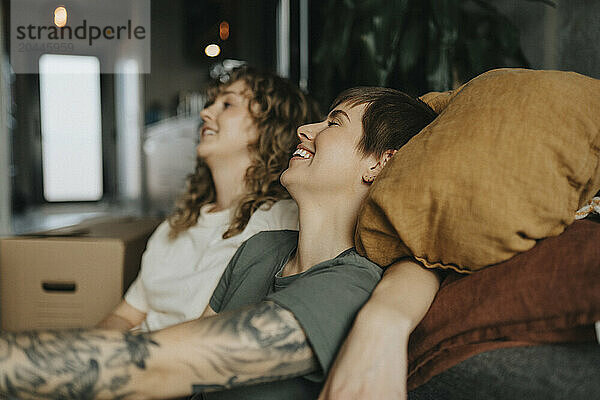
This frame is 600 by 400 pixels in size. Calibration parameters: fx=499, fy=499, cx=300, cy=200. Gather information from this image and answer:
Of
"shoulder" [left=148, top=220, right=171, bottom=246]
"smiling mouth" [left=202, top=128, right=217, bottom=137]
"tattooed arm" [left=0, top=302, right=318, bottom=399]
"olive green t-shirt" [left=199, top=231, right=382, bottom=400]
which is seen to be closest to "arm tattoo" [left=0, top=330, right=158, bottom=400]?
"tattooed arm" [left=0, top=302, right=318, bottom=399]

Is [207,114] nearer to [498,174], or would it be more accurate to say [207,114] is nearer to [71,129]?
[498,174]

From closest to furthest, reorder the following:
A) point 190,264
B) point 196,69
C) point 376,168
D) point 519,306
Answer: point 519,306, point 376,168, point 190,264, point 196,69

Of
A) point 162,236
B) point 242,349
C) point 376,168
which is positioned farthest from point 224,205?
point 242,349

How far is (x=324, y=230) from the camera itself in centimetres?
91

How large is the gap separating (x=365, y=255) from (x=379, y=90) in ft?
1.11

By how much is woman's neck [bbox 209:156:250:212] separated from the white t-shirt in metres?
0.06

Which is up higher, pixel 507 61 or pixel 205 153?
pixel 507 61

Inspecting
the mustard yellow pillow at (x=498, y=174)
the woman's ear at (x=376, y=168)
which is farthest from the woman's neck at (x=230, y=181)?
the mustard yellow pillow at (x=498, y=174)

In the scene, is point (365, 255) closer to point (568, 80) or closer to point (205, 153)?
point (568, 80)

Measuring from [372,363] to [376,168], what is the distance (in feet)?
1.34

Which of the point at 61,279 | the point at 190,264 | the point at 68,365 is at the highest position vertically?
the point at 68,365

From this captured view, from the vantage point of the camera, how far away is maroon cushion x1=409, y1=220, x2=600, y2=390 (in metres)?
0.54

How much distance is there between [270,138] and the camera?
1454 millimetres

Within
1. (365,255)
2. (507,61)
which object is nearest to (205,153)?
(365,255)
